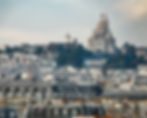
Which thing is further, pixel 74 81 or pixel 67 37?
pixel 67 37

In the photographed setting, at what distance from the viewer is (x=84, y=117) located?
10344 millimetres

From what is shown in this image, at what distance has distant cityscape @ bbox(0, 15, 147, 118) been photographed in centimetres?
1162

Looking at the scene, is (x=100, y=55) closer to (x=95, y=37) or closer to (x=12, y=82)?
(x=95, y=37)

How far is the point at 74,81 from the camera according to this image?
1842 cm

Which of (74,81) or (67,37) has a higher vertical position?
(67,37)

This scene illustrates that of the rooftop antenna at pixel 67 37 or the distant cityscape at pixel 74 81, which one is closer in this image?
the distant cityscape at pixel 74 81

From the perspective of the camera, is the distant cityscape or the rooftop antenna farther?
the rooftop antenna

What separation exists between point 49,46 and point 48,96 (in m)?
9.74

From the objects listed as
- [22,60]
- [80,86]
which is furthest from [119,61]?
[80,86]

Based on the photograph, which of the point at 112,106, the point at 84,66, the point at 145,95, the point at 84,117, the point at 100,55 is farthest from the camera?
the point at 100,55

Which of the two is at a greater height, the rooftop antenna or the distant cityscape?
the rooftop antenna

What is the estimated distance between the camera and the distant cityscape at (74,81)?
11.6 meters

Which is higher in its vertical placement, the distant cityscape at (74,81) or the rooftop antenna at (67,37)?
the rooftop antenna at (67,37)

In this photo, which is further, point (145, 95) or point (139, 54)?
point (139, 54)
